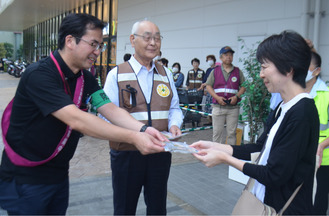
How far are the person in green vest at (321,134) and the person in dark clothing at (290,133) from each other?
120 cm

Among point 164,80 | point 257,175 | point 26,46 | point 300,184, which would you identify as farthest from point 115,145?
point 26,46

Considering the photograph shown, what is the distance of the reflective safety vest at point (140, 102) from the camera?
9.09ft

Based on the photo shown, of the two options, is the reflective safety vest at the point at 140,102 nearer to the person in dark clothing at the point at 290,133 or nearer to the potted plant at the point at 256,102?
the person in dark clothing at the point at 290,133

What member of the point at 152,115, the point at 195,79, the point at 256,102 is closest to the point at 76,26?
the point at 152,115

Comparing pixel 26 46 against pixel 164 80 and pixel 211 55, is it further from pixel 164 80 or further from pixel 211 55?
pixel 164 80

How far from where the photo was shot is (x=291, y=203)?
1.72 m

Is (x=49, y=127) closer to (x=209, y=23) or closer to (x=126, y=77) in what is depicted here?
(x=126, y=77)

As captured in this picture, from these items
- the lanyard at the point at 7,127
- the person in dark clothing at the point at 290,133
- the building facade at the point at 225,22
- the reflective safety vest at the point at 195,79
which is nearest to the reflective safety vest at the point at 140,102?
the lanyard at the point at 7,127

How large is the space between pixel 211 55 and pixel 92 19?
7479 millimetres

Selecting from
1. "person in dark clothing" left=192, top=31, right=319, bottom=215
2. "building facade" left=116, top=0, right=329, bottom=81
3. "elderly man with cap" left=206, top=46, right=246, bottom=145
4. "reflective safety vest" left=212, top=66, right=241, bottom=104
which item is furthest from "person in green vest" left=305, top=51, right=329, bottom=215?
"building facade" left=116, top=0, right=329, bottom=81

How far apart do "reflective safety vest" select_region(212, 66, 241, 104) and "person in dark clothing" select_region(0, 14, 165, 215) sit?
14.0ft

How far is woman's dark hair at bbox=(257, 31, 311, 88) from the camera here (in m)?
1.69

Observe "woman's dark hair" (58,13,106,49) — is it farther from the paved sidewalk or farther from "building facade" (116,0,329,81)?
"building facade" (116,0,329,81)

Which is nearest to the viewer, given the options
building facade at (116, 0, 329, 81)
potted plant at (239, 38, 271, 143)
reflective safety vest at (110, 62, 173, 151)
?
reflective safety vest at (110, 62, 173, 151)
